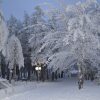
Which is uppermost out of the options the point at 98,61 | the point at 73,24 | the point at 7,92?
the point at 73,24

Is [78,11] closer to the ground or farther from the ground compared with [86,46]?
farther from the ground

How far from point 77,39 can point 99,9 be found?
4856 millimetres

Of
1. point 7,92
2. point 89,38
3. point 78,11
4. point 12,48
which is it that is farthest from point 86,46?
point 12,48

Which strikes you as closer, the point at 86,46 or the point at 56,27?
the point at 86,46

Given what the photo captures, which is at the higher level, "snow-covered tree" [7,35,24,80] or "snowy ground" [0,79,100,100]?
"snow-covered tree" [7,35,24,80]

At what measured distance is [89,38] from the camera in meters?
31.7

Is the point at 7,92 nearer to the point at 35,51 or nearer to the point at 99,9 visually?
the point at 99,9

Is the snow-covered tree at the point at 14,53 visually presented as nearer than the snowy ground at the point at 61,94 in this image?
No

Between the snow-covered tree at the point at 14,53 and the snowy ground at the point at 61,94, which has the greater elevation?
the snow-covered tree at the point at 14,53

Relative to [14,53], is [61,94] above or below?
below

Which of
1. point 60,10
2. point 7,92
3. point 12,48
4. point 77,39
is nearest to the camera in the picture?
point 7,92

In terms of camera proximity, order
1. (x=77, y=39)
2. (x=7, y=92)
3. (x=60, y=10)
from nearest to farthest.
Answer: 1. (x=7, y=92)
2. (x=77, y=39)
3. (x=60, y=10)

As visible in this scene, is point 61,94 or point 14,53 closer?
point 61,94

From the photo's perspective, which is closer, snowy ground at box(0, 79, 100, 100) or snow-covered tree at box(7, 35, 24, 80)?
snowy ground at box(0, 79, 100, 100)
